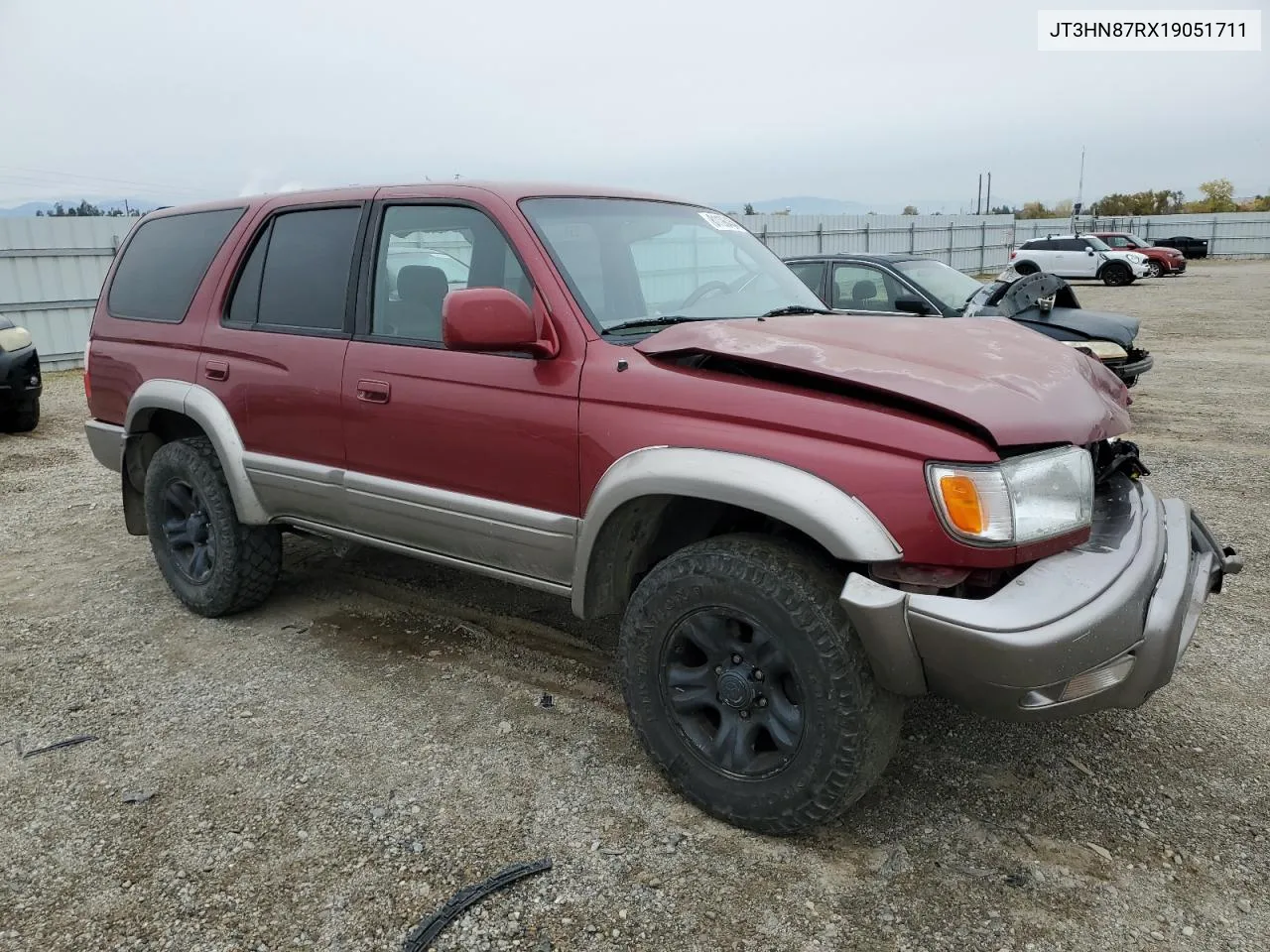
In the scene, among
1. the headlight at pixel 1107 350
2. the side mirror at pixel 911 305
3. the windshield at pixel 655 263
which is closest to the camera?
the windshield at pixel 655 263

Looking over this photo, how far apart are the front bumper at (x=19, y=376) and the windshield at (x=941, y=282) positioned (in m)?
7.87

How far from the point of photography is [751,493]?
2.51m

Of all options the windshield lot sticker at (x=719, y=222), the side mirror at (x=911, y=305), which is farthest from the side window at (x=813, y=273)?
the windshield lot sticker at (x=719, y=222)

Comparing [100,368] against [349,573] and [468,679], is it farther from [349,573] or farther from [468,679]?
[468,679]

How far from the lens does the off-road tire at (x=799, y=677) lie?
245 centimetres

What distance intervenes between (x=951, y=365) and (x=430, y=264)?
1892 millimetres

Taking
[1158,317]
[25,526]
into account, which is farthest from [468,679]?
[1158,317]

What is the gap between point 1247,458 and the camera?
23.3 ft

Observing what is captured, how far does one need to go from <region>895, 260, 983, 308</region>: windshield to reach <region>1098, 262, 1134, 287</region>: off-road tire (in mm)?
22313

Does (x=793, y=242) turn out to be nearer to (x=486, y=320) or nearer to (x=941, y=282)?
(x=941, y=282)

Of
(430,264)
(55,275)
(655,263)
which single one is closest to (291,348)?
(430,264)

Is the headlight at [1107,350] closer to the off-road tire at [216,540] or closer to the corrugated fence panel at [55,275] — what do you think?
the off-road tire at [216,540]

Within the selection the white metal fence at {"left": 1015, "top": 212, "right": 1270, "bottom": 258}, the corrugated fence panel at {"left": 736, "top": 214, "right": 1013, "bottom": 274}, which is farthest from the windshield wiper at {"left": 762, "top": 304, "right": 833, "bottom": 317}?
the white metal fence at {"left": 1015, "top": 212, "right": 1270, "bottom": 258}

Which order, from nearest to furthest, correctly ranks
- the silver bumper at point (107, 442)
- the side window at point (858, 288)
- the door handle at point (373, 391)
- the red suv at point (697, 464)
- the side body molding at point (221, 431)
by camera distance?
the red suv at point (697, 464), the door handle at point (373, 391), the side body molding at point (221, 431), the silver bumper at point (107, 442), the side window at point (858, 288)
